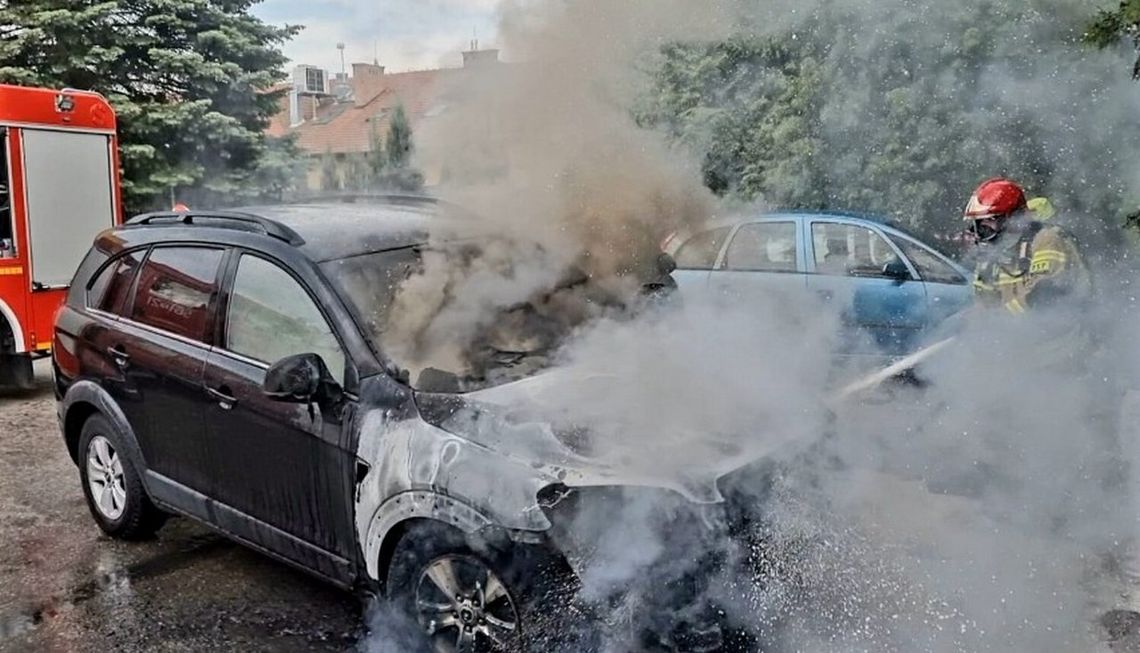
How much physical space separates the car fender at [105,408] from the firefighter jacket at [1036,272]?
14.9 feet

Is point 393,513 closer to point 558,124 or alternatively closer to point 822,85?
point 558,124

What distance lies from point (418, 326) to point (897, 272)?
518cm

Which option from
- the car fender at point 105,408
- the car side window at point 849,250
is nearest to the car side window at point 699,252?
the car side window at point 849,250

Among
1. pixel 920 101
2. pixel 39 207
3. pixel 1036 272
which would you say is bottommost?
pixel 1036 272

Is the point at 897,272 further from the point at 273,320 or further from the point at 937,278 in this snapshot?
the point at 273,320

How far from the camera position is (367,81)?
5723 mm

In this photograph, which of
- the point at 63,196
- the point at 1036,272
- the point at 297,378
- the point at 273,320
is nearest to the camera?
the point at 297,378

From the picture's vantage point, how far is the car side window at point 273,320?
3656 mm

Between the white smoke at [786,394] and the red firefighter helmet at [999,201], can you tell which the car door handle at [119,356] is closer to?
the white smoke at [786,394]

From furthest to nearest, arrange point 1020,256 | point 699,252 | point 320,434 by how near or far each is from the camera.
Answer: point 699,252 → point 1020,256 → point 320,434

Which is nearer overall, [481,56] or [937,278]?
[481,56]

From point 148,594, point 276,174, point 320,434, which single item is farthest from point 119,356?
point 276,174

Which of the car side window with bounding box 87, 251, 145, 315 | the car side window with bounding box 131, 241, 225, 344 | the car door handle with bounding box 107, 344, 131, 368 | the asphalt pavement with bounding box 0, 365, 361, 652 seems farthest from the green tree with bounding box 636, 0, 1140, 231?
the asphalt pavement with bounding box 0, 365, 361, 652

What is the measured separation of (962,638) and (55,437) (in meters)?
6.48
